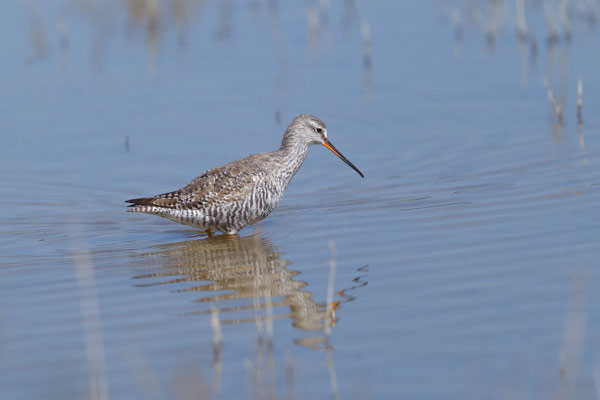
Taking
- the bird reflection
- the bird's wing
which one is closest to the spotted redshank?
the bird's wing

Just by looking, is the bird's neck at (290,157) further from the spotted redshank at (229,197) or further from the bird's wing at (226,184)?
the bird's wing at (226,184)

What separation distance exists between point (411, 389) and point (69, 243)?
4.74m

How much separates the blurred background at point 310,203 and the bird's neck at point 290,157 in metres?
0.47

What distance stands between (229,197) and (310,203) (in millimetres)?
1155

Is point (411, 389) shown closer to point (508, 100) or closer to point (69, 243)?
point (69, 243)

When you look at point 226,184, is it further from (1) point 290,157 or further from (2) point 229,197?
(1) point 290,157

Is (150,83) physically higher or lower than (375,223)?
higher

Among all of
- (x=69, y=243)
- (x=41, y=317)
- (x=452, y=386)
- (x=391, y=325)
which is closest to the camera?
(x=452, y=386)

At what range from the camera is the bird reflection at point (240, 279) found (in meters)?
6.93

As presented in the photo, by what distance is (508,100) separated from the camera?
13.3m

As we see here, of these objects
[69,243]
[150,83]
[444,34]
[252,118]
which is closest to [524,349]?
[69,243]

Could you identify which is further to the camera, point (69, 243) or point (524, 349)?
point (69, 243)

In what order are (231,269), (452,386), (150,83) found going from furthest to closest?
1. (150,83)
2. (231,269)
3. (452,386)

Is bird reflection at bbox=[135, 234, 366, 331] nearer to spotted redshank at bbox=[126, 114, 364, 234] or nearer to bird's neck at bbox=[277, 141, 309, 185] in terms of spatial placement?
spotted redshank at bbox=[126, 114, 364, 234]
